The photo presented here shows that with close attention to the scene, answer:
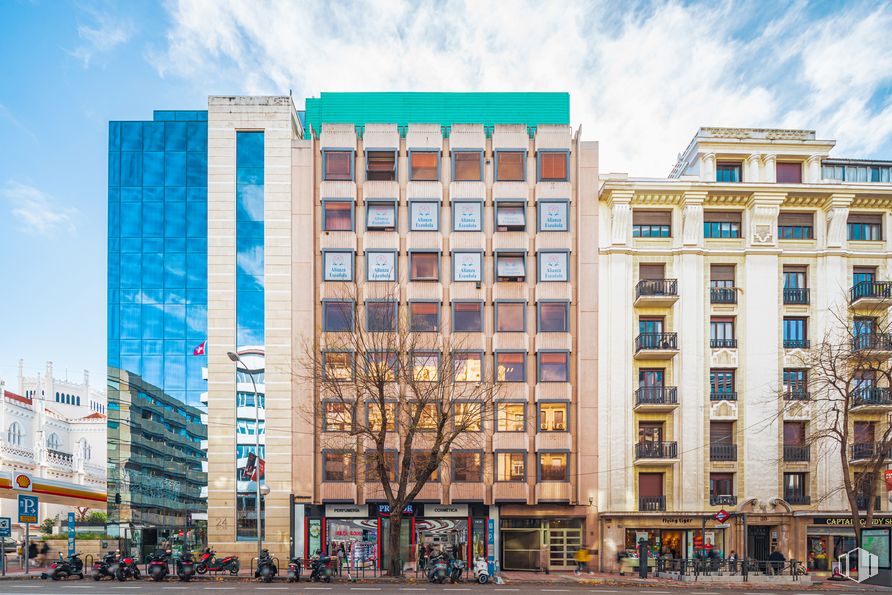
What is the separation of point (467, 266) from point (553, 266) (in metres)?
5.01

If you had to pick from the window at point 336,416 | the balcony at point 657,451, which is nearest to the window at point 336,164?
the window at point 336,416

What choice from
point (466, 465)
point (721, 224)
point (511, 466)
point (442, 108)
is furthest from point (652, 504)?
point (442, 108)

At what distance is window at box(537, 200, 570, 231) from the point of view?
38.4 metres

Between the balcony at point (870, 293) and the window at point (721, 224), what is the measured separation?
24.0ft

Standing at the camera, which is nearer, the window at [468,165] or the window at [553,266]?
the window at [553,266]

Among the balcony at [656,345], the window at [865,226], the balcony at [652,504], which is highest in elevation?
the window at [865,226]

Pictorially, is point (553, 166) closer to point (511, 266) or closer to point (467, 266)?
point (511, 266)

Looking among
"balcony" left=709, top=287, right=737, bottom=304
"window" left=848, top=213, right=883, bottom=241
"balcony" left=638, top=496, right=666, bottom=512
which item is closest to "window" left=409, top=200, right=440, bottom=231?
"balcony" left=709, top=287, right=737, bottom=304

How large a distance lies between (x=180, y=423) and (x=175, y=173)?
1501 cm

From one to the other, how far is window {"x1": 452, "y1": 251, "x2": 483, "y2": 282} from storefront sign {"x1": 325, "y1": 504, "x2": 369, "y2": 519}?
14.1 m

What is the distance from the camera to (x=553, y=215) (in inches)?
1518

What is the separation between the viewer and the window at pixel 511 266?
38.1m

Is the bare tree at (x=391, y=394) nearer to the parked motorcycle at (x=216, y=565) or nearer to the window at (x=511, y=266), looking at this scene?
the window at (x=511, y=266)

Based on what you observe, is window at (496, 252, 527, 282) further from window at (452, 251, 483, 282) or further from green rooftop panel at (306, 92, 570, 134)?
green rooftop panel at (306, 92, 570, 134)
